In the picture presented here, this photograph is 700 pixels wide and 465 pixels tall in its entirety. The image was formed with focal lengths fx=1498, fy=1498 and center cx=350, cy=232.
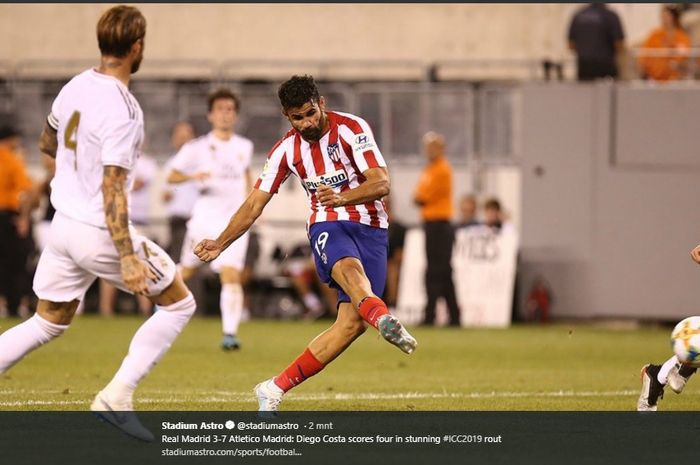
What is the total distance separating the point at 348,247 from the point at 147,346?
161 cm

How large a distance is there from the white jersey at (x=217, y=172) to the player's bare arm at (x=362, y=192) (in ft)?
21.9

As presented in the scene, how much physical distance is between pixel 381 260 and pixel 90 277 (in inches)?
76.6

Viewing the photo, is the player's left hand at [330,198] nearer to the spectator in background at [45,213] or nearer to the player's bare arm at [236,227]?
the player's bare arm at [236,227]

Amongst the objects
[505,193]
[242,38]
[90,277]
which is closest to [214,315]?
[505,193]

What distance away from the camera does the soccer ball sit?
8.67 meters

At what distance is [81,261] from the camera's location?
7820mm

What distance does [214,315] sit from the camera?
22.4 meters

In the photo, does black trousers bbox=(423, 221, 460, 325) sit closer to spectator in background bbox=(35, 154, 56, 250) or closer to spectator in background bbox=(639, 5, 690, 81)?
spectator in background bbox=(639, 5, 690, 81)

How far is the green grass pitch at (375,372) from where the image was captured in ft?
33.4

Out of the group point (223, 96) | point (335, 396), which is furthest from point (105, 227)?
point (223, 96)

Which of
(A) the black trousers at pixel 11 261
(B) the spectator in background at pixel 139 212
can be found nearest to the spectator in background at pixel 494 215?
(B) the spectator in background at pixel 139 212

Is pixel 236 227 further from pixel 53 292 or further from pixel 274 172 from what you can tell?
pixel 53 292

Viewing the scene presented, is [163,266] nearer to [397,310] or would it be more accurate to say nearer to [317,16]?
[397,310]

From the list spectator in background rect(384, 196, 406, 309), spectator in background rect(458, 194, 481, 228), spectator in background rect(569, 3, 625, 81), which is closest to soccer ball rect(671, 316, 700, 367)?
spectator in background rect(569, 3, 625, 81)
